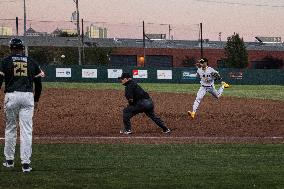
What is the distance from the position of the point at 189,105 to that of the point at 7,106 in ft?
57.4

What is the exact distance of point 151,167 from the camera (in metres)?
10.5

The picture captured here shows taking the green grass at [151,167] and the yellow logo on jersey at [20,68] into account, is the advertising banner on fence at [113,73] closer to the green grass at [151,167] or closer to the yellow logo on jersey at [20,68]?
the green grass at [151,167]

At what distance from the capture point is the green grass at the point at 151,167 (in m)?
8.90

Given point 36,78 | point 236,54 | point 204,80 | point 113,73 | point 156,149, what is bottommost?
point 156,149

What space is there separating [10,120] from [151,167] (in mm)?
2240

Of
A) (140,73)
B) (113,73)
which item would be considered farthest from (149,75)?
(113,73)

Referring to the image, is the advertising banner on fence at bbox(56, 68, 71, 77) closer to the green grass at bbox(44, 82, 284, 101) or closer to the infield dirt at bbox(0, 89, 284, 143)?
the green grass at bbox(44, 82, 284, 101)

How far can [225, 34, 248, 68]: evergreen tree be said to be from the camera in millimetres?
78875

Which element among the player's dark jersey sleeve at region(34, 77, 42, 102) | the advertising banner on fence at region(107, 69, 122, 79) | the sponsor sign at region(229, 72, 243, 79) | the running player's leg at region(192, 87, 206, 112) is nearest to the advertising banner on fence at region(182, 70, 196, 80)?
the sponsor sign at region(229, 72, 243, 79)

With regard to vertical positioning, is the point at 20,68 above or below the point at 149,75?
above

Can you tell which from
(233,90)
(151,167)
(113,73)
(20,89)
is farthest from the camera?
(113,73)

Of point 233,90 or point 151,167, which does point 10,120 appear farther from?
point 233,90

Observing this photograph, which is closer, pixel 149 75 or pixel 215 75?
pixel 215 75

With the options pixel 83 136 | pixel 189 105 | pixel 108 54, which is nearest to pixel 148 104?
pixel 83 136
